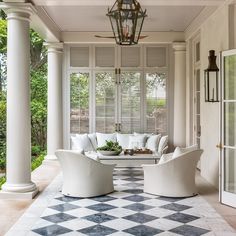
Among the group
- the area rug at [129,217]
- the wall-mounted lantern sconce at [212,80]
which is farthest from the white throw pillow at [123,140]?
the area rug at [129,217]

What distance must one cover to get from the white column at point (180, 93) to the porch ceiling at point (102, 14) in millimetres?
565

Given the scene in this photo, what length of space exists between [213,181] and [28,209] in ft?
11.0

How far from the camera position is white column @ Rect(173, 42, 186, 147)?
9.93 metres

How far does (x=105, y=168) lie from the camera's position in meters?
6.23

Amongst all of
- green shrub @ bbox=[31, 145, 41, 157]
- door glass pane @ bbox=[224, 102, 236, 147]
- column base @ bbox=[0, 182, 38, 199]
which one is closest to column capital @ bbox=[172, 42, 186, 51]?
door glass pane @ bbox=[224, 102, 236, 147]

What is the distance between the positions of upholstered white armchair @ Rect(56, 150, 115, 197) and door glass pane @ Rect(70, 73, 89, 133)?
4.15m

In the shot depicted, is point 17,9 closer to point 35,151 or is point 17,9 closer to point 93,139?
point 93,139

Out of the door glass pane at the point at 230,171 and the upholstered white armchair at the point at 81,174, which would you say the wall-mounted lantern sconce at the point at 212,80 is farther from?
the upholstered white armchair at the point at 81,174

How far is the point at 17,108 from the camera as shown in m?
6.05

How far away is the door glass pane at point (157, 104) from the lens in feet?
34.0

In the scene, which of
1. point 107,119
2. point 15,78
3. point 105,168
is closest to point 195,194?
point 105,168

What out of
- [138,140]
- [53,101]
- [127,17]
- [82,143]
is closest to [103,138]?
[82,143]

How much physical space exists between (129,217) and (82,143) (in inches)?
176

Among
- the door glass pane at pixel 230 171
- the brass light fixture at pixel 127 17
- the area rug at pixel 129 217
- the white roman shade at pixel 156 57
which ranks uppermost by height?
the white roman shade at pixel 156 57
